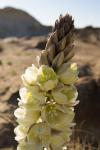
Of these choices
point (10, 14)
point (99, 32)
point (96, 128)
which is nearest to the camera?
point (96, 128)

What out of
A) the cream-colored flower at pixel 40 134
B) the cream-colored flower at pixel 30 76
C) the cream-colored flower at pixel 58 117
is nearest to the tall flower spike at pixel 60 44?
the cream-colored flower at pixel 30 76

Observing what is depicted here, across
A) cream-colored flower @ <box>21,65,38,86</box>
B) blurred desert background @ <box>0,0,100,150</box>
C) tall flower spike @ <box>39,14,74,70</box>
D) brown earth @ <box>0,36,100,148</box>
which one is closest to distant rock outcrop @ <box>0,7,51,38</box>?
blurred desert background @ <box>0,0,100,150</box>

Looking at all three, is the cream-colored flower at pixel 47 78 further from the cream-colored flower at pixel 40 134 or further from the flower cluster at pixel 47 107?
the cream-colored flower at pixel 40 134

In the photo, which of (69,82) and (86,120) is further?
(86,120)

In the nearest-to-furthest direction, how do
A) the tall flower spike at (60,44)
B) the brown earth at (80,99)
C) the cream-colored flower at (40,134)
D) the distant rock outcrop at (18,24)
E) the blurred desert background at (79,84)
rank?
the tall flower spike at (60,44)
the cream-colored flower at (40,134)
the blurred desert background at (79,84)
the brown earth at (80,99)
the distant rock outcrop at (18,24)


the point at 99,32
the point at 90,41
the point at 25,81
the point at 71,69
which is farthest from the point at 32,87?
the point at 99,32

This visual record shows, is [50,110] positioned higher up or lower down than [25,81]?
lower down

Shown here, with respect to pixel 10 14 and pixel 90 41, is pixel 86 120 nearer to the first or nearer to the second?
pixel 90 41
